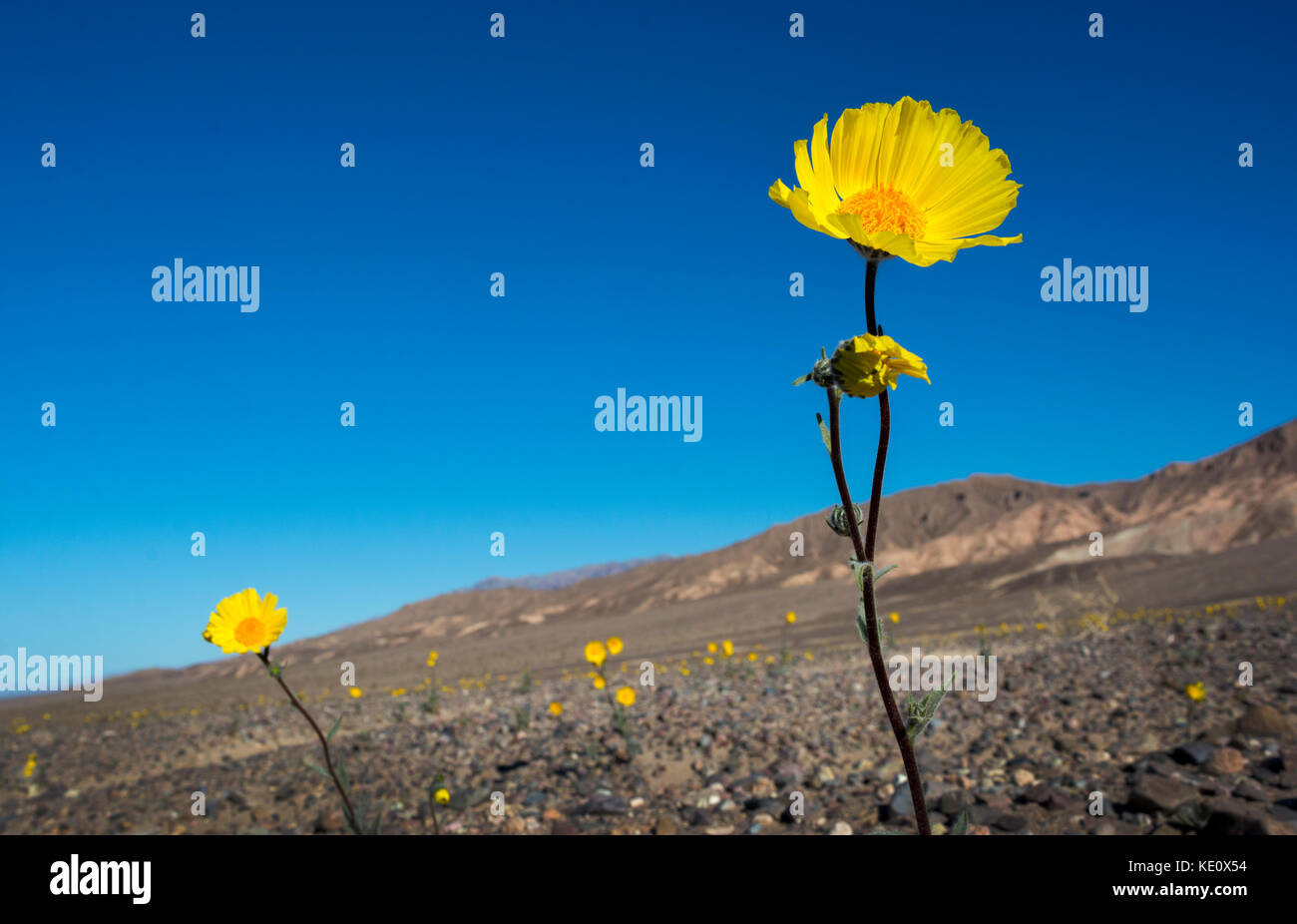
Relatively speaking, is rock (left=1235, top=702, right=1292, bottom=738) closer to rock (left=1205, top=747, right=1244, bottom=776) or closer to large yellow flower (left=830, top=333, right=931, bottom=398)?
rock (left=1205, top=747, right=1244, bottom=776)

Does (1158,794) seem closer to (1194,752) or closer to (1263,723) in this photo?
(1194,752)

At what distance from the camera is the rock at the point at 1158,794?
3848 millimetres

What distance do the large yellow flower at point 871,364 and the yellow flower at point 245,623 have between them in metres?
2.65

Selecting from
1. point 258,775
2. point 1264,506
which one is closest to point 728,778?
point 258,775

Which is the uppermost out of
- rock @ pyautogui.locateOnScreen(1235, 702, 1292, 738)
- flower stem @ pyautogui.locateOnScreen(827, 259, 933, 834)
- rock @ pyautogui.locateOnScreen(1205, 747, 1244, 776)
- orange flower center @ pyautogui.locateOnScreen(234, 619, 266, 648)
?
flower stem @ pyautogui.locateOnScreen(827, 259, 933, 834)

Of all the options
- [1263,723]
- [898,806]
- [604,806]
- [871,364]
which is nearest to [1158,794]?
[898,806]

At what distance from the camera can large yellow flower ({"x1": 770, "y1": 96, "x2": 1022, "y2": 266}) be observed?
3.67 feet

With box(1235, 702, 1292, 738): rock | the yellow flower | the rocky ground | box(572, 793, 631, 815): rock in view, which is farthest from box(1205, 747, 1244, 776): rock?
the yellow flower

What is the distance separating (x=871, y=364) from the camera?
3.08 feet

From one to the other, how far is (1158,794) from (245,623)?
4381 millimetres

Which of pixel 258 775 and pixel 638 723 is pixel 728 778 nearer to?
pixel 638 723

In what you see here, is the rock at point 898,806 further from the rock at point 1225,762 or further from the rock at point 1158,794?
the rock at point 1225,762

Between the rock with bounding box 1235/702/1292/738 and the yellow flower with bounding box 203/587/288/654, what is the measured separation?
5859 mm
